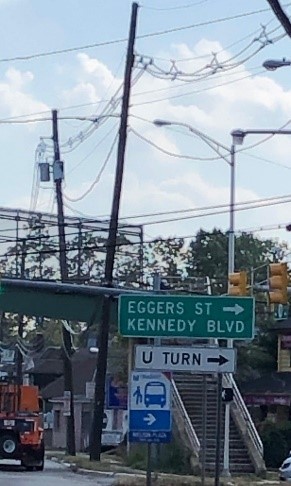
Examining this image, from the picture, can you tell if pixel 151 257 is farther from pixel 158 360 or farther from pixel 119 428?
pixel 158 360

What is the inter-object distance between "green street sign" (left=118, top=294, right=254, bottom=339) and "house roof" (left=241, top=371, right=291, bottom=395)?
119 feet

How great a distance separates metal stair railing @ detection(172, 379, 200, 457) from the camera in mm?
39281

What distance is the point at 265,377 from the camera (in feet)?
199

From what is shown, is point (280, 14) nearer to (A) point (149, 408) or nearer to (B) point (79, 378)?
(A) point (149, 408)

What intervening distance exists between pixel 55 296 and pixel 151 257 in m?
40.1

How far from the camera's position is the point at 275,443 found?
49.7 meters

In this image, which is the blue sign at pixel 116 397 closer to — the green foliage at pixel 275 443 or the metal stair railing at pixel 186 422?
the metal stair railing at pixel 186 422

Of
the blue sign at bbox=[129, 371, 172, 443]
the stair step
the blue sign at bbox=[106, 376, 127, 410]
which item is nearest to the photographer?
the blue sign at bbox=[129, 371, 172, 443]

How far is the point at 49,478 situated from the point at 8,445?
7.42 m

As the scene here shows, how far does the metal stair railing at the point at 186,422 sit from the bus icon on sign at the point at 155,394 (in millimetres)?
19346

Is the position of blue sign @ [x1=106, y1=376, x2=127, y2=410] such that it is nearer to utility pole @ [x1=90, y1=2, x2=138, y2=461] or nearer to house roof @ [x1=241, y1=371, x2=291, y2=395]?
utility pole @ [x1=90, y1=2, x2=138, y2=461]

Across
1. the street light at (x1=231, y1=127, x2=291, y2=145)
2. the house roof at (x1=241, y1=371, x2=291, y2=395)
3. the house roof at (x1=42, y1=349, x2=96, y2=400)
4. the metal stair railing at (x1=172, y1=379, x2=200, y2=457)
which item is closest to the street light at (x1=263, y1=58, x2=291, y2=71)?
the street light at (x1=231, y1=127, x2=291, y2=145)

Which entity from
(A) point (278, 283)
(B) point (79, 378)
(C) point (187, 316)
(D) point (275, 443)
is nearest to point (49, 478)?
(A) point (278, 283)

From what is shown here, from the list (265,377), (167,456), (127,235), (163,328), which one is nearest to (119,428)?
(265,377)
